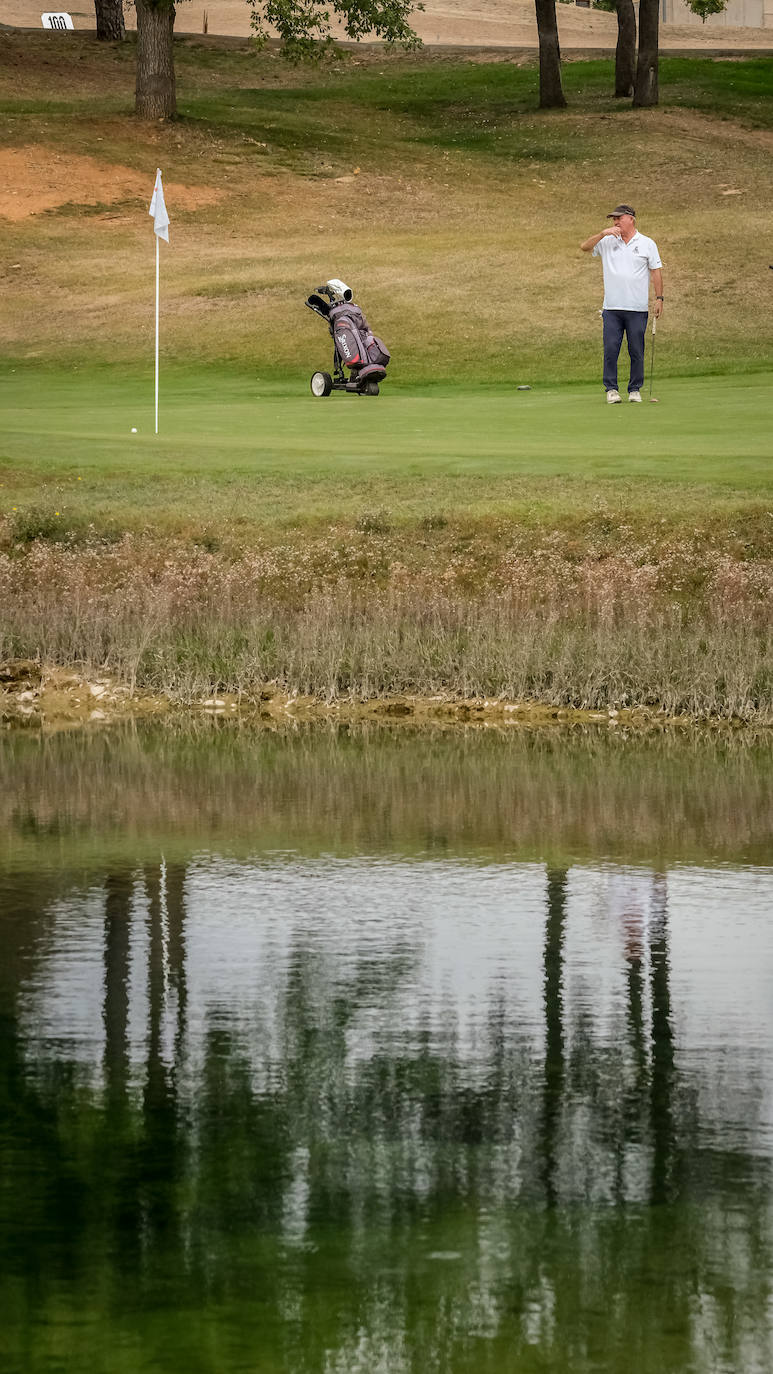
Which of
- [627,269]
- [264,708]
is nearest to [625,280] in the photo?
[627,269]

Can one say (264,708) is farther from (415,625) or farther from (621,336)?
(621,336)

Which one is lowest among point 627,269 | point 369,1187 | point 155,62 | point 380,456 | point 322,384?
point 322,384

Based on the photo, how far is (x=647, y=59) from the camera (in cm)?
6141

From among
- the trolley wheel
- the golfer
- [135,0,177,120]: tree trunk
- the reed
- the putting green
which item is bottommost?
the reed

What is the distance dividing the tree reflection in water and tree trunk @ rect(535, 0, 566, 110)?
53.2 meters

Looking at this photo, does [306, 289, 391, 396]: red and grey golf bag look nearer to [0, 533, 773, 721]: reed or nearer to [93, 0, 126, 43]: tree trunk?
[0, 533, 773, 721]: reed

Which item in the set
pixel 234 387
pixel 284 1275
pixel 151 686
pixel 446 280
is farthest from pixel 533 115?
pixel 284 1275

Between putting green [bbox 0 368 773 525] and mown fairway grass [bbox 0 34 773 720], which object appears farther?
putting green [bbox 0 368 773 525]

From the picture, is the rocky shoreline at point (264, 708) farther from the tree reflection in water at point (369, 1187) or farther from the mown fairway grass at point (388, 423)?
the tree reflection in water at point (369, 1187)

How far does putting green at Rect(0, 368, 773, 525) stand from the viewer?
21.0 m

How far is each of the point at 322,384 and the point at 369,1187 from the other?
21935 millimetres

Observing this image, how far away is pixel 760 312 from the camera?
36.2m

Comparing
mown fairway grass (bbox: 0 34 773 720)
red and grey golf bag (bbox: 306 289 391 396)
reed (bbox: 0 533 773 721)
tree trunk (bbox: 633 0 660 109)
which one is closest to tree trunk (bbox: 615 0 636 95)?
tree trunk (bbox: 633 0 660 109)

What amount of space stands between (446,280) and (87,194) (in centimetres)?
1261
